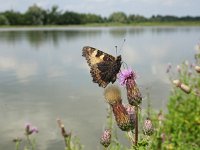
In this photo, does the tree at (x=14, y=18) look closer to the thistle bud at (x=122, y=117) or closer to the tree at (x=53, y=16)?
the tree at (x=53, y=16)

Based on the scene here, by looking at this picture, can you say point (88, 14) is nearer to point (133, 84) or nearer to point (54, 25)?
point (54, 25)

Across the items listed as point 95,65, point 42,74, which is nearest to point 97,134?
point 95,65

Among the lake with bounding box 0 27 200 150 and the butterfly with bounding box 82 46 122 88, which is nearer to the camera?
the butterfly with bounding box 82 46 122 88

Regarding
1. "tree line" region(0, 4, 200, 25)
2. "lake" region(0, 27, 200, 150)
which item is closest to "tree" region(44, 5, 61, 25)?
"tree line" region(0, 4, 200, 25)

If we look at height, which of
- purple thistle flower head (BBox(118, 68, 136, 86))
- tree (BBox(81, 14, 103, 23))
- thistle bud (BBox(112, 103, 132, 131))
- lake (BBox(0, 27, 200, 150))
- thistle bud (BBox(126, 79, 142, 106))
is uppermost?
purple thistle flower head (BBox(118, 68, 136, 86))

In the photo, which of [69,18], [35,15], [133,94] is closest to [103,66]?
[133,94]

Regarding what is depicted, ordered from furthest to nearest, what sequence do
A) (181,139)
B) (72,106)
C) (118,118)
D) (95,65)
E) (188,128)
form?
(72,106)
(188,128)
(181,139)
(95,65)
(118,118)

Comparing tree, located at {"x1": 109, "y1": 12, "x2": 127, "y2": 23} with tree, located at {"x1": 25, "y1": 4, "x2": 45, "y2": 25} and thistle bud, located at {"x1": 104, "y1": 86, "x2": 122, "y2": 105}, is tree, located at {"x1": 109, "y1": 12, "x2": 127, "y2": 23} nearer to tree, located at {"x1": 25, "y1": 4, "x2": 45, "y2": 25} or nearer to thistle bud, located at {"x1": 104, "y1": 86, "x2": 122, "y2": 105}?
tree, located at {"x1": 25, "y1": 4, "x2": 45, "y2": 25}

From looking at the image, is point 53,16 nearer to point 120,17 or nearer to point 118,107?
point 120,17
